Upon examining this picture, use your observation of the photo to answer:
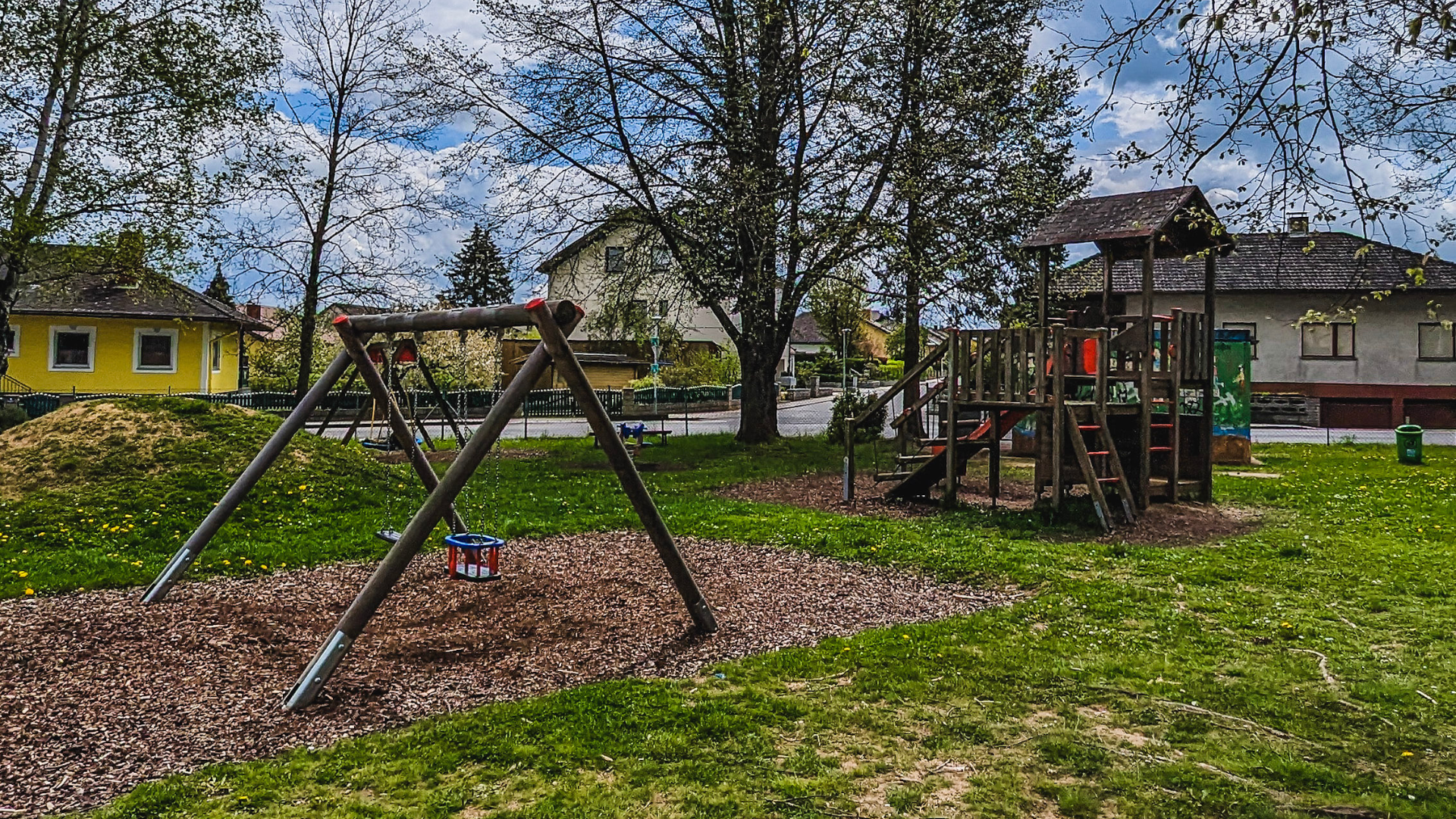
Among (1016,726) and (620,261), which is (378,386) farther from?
(620,261)

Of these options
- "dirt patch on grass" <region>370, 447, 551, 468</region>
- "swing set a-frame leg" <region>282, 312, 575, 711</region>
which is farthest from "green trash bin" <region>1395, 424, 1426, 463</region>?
"swing set a-frame leg" <region>282, 312, 575, 711</region>

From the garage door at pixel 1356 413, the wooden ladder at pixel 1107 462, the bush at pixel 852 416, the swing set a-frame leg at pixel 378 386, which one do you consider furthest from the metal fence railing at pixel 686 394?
the swing set a-frame leg at pixel 378 386

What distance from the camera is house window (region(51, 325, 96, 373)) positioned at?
3431cm

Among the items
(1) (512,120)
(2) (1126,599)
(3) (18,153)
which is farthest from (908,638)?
(3) (18,153)

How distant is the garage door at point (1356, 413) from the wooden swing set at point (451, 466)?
119ft

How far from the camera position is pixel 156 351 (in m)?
35.7

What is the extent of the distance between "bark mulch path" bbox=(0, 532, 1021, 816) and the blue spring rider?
1.34 ft

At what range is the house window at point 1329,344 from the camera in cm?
3581

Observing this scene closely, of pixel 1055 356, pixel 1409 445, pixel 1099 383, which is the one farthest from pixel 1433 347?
pixel 1055 356

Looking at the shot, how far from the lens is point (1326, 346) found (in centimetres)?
3603

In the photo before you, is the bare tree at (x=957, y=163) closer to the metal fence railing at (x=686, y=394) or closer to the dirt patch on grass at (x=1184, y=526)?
the dirt patch on grass at (x=1184, y=526)

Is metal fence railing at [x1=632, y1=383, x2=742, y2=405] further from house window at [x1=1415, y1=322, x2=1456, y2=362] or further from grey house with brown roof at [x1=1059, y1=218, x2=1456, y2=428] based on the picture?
house window at [x1=1415, y1=322, x2=1456, y2=362]

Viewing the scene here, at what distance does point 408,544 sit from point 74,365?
36.1 m

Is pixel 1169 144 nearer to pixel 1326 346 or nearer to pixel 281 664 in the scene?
pixel 281 664
